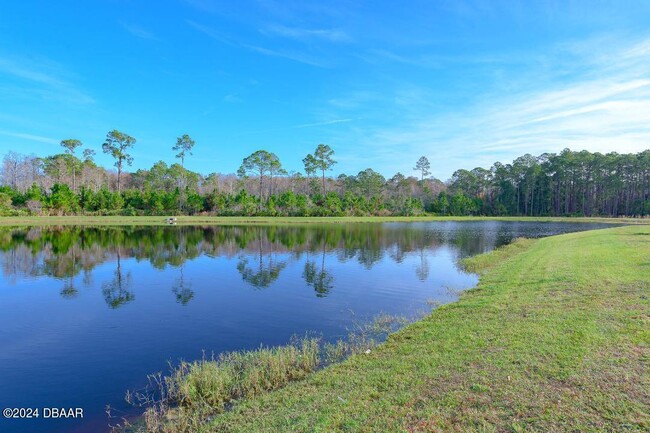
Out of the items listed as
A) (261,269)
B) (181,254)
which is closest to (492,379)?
(261,269)

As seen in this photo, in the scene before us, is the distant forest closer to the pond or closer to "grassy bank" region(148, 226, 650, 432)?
the pond

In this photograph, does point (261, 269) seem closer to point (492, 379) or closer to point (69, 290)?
point (69, 290)

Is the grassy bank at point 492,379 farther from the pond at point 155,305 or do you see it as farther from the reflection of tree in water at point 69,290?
the reflection of tree in water at point 69,290

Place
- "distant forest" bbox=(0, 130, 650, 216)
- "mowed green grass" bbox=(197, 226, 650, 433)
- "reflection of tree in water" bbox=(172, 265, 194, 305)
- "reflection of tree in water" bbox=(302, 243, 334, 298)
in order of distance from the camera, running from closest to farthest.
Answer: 1. "mowed green grass" bbox=(197, 226, 650, 433)
2. "reflection of tree in water" bbox=(172, 265, 194, 305)
3. "reflection of tree in water" bbox=(302, 243, 334, 298)
4. "distant forest" bbox=(0, 130, 650, 216)

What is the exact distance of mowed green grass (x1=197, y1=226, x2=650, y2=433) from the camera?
4859 millimetres

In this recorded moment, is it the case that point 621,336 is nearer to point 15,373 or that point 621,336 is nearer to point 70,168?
point 15,373

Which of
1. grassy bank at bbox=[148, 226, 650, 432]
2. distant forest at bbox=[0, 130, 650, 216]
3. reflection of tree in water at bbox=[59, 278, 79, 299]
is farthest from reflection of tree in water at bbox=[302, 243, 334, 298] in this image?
distant forest at bbox=[0, 130, 650, 216]

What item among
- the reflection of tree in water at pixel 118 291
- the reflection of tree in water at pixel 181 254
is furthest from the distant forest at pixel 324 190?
the reflection of tree in water at pixel 118 291

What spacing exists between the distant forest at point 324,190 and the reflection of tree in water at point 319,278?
53.1m

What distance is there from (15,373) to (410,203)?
85.6 metres

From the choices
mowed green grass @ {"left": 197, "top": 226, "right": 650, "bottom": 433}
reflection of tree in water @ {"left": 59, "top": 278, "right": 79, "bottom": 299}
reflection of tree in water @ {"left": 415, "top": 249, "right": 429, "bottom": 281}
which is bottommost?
reflection of tree in water @ {"left": 59, "top": 278, "right": 79, "bottom": 299}

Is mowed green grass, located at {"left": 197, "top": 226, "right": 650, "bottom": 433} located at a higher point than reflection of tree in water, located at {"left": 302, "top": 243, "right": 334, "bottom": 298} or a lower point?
higher

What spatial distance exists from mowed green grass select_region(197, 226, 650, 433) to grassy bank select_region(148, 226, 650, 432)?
0.02 metres

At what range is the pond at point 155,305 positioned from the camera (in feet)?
24.8
